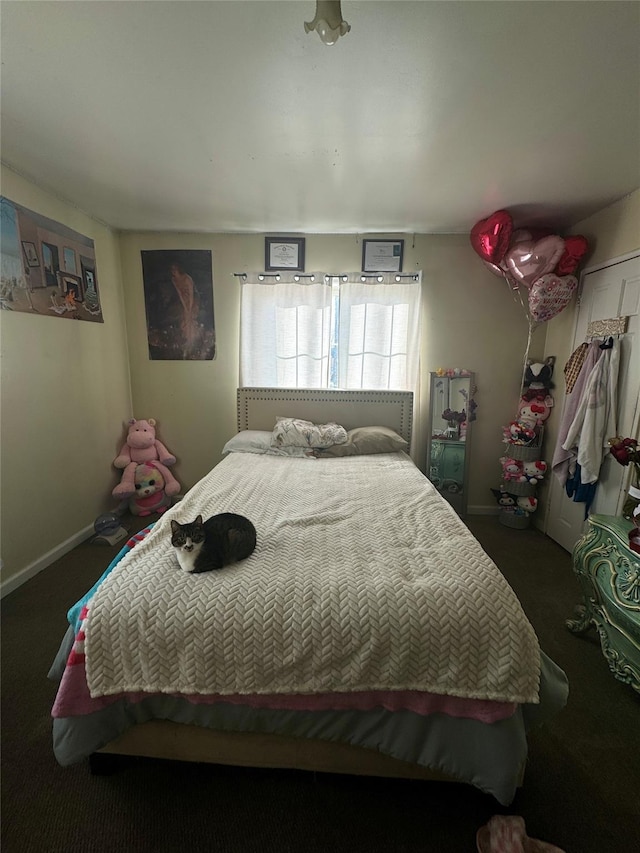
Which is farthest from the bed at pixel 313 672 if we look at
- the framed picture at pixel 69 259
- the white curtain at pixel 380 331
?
the framed picture at pixel 69 259

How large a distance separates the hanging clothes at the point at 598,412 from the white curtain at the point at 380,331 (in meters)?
1.26

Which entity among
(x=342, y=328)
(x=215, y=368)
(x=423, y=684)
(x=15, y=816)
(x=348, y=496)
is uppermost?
(x=342, y=328)

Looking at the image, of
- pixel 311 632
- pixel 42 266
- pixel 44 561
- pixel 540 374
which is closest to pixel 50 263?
pixel 42 266

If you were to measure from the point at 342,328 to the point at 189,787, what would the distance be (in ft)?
9.50

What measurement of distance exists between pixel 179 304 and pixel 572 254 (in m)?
3.12

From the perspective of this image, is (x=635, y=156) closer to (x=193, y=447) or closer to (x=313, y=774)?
(x=313, y=774)

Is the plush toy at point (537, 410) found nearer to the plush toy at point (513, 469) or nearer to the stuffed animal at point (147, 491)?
the plush toy at point (513, 469)

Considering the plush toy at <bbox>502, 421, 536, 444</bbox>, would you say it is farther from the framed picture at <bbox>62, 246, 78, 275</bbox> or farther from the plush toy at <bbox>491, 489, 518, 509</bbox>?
the framed picture at <bbox>62, 246, 78, 275</bbox>

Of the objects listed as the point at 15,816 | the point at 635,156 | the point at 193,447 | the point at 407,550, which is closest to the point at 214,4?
the point at 407,550

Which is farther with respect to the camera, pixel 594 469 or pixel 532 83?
pixel 594 469

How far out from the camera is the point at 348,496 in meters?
1.88

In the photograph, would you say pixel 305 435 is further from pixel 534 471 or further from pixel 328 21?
pixel 328 21

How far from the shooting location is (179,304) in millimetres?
3123

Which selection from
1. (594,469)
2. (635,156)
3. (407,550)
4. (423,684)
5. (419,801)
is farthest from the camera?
(594,469)
